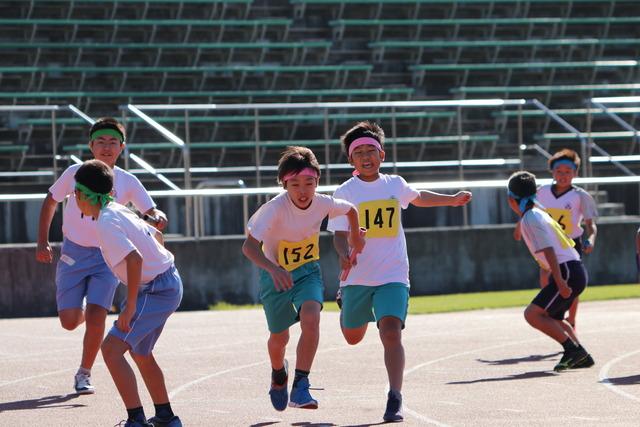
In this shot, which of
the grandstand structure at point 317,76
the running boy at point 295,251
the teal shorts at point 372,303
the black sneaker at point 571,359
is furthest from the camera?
the grandstand structure at point 317,76

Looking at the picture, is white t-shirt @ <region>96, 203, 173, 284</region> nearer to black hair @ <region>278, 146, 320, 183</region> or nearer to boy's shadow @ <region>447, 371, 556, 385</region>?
black hair @ <region>278, 146, 320, 183</region>

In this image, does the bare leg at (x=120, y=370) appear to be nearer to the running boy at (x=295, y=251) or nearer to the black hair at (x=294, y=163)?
the running boy at (x=295, y=251)

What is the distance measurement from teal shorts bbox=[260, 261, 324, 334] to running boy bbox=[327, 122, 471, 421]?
0.88 feet

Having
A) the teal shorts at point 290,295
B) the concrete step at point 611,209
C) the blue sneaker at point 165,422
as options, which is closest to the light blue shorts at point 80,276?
the teal shorts at point 290,295

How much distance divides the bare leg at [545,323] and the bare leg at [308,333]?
3.00 meters

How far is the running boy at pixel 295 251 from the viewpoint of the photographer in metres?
8.64

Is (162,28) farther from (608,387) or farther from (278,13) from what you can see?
(608,387)

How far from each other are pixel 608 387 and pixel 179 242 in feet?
33.8

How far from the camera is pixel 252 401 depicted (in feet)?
31.1

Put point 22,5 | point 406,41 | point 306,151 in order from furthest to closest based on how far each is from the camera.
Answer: point 406,41, point 22,5, point 306,151

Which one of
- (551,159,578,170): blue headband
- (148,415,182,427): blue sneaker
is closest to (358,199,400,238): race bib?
(148,415,182,427): blue sneaker

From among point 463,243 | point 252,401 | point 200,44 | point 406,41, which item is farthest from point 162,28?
point 252,401

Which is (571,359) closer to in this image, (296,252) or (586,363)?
(586,363)

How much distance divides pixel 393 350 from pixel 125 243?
1975mm
